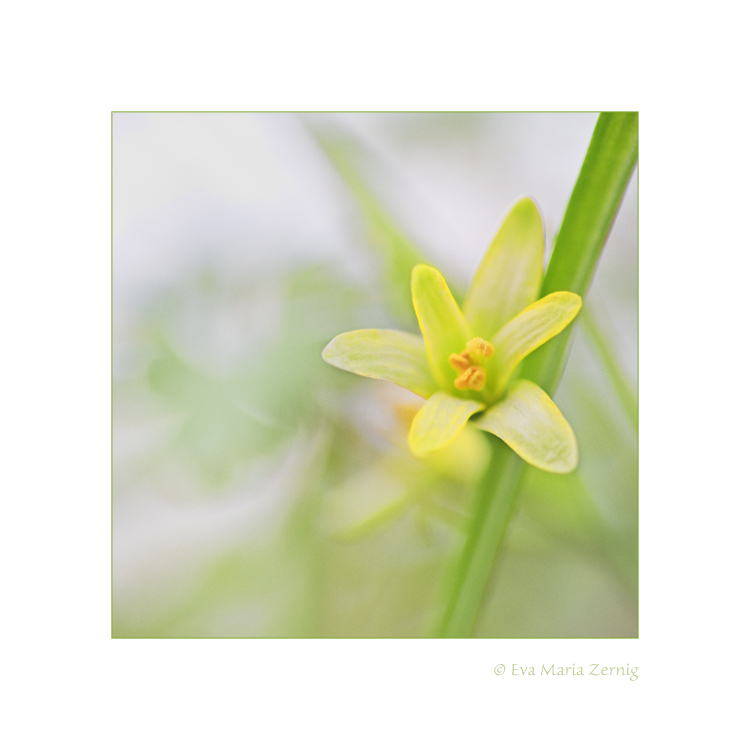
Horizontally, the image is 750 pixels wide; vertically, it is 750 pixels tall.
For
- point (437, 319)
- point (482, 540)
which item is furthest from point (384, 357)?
point (482, 540)

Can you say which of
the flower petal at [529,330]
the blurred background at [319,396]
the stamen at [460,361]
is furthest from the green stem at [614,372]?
the stamen at [460,361]

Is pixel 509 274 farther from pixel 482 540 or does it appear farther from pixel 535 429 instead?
pixel 482 540
